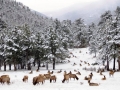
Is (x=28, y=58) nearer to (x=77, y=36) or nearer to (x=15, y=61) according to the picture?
(x=15, y=61)

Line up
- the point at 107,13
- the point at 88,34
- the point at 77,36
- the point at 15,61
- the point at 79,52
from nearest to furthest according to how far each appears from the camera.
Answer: the point at 15,61 < the point at 107,13 < the point at 79,52 < the point at 77,36 < the point at 88,34

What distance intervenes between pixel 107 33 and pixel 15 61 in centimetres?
2030

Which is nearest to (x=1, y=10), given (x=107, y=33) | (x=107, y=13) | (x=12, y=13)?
(x=12, y=13)

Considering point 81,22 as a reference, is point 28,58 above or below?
below

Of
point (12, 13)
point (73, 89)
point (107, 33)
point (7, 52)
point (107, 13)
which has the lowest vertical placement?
point (73, 89)

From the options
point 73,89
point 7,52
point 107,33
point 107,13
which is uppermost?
point 107,13

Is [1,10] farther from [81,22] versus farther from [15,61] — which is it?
[15,61]

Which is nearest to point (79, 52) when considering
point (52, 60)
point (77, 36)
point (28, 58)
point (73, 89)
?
point (77, 36)

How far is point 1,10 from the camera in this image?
191 m

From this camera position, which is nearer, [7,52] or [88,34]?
[7,52]

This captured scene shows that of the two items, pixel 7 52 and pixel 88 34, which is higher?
pixel 88 34

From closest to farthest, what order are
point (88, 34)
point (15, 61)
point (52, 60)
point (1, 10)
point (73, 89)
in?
point (73, 89) → point (15, 61) → point (52, 60) → point (88, 34) → point (1, 10)

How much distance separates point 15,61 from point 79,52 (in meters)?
40.4

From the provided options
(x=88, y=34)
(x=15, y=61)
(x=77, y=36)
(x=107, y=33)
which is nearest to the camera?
(x=107, y=33)
